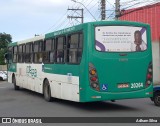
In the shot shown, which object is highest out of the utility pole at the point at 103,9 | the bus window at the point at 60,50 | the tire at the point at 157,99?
the utility pole at the point at 103,9

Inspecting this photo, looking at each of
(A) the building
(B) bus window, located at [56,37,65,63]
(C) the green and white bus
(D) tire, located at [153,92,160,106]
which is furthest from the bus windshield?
(A) the building

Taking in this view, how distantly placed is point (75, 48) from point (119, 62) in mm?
1687

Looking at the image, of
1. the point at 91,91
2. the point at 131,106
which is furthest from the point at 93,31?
the point at 131,106

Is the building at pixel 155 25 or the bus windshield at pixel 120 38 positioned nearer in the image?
the bus windshield at pixel 120 38

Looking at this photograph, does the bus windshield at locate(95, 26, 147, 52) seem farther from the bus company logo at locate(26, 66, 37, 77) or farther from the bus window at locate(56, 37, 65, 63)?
the bus company logo at locate(26, 66, 37, 77)

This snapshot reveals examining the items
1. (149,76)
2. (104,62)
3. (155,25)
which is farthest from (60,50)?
(155,25)

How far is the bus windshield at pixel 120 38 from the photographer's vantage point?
531 inches

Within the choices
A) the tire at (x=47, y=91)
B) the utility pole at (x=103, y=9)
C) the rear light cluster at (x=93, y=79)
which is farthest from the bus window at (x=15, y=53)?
the utility pole at (x=103, y=9)

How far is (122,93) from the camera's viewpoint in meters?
13.5

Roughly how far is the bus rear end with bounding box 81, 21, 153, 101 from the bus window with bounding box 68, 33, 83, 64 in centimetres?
63

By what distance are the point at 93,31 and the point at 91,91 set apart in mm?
2040

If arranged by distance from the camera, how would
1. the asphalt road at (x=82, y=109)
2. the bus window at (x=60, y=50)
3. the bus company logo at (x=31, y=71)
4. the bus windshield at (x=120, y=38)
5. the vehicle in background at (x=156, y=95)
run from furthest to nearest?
the bus company logo at (x=31, y=71), the bus window at (x=60, y=50), the vehicle in background at (x=156, y=95), the bus windshield at (x=120, y=38), the asphalt road at (x=82, y=109)

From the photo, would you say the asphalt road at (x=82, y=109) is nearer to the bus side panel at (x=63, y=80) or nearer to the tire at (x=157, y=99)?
the tire at (x=157, y=99)

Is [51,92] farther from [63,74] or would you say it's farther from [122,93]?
[122,93]
